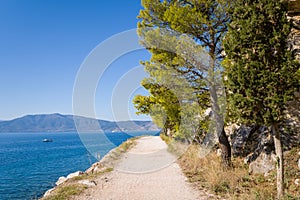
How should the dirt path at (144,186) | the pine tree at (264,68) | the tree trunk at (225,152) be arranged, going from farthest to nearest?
the tree trunk at (225,152)
the dirt path at (144,186)
the pine tree at (264,68)

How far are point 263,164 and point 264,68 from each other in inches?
157

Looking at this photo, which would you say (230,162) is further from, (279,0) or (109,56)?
(109,56)

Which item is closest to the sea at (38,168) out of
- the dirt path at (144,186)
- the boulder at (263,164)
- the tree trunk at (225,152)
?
the dirt path at (144,186)

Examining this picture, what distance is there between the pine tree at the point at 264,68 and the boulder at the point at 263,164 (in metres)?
2.03

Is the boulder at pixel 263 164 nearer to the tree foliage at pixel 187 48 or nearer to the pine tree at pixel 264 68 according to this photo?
the tree foliage at pixel 187 48

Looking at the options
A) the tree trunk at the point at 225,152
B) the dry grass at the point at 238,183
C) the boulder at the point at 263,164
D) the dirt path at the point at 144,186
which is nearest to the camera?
the dry grass at the point at 238,183

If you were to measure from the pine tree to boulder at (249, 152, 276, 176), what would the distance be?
2.03 m

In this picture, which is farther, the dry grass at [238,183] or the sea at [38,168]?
the sea at [38,168]

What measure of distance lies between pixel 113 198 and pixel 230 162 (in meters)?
5.21

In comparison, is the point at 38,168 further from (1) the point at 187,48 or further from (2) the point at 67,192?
(1) the point at 187,48

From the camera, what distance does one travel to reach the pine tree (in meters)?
5.67

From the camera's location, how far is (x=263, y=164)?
811cm

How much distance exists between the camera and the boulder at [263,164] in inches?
309

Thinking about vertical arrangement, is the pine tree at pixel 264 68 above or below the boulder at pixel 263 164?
above
